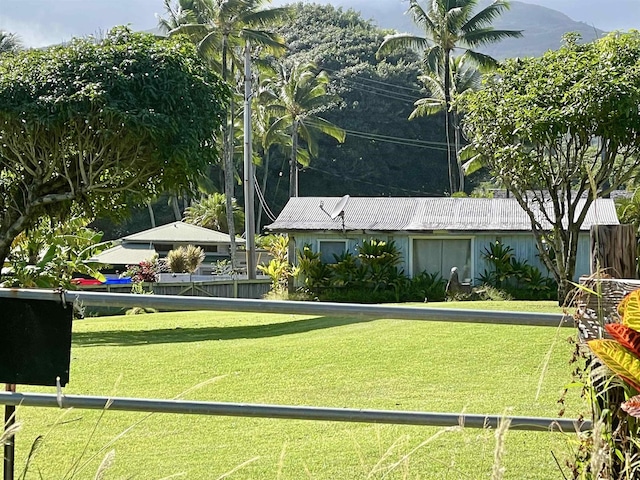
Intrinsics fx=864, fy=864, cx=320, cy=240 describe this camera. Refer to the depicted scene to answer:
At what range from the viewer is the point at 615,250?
3.48 metres

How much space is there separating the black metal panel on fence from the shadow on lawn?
1094 centimetres

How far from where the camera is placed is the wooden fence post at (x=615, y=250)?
3457mm

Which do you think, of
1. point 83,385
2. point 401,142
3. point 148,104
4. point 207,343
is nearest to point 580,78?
point 148,104

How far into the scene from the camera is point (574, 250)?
65.5ft

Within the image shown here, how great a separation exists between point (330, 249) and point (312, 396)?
2287 cm

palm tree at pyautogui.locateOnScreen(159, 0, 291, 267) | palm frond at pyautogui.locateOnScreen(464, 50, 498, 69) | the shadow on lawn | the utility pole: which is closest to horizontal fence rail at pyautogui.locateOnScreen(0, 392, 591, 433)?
the shadow on lawn

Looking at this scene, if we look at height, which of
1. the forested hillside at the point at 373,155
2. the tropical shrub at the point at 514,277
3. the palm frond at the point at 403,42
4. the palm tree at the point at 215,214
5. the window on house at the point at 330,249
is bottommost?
the tropical shrub at the point at 514,277

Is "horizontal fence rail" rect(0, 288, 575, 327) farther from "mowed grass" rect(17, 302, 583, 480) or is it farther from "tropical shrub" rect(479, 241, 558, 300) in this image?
"tropical shrub" rect(479, 241, 558, 300)

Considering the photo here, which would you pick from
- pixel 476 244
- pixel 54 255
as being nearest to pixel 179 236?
pixel 476 244

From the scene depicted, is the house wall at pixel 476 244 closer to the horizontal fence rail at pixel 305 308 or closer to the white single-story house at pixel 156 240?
the white single-story house at pixel 156 240

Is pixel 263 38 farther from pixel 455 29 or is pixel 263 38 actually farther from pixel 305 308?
pixel 305 308

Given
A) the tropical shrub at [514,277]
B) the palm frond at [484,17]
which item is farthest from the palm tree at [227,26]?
the tropical shrub at [514,277]

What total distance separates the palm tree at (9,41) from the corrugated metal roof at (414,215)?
1040 inches

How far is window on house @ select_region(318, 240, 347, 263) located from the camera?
1222 inches
